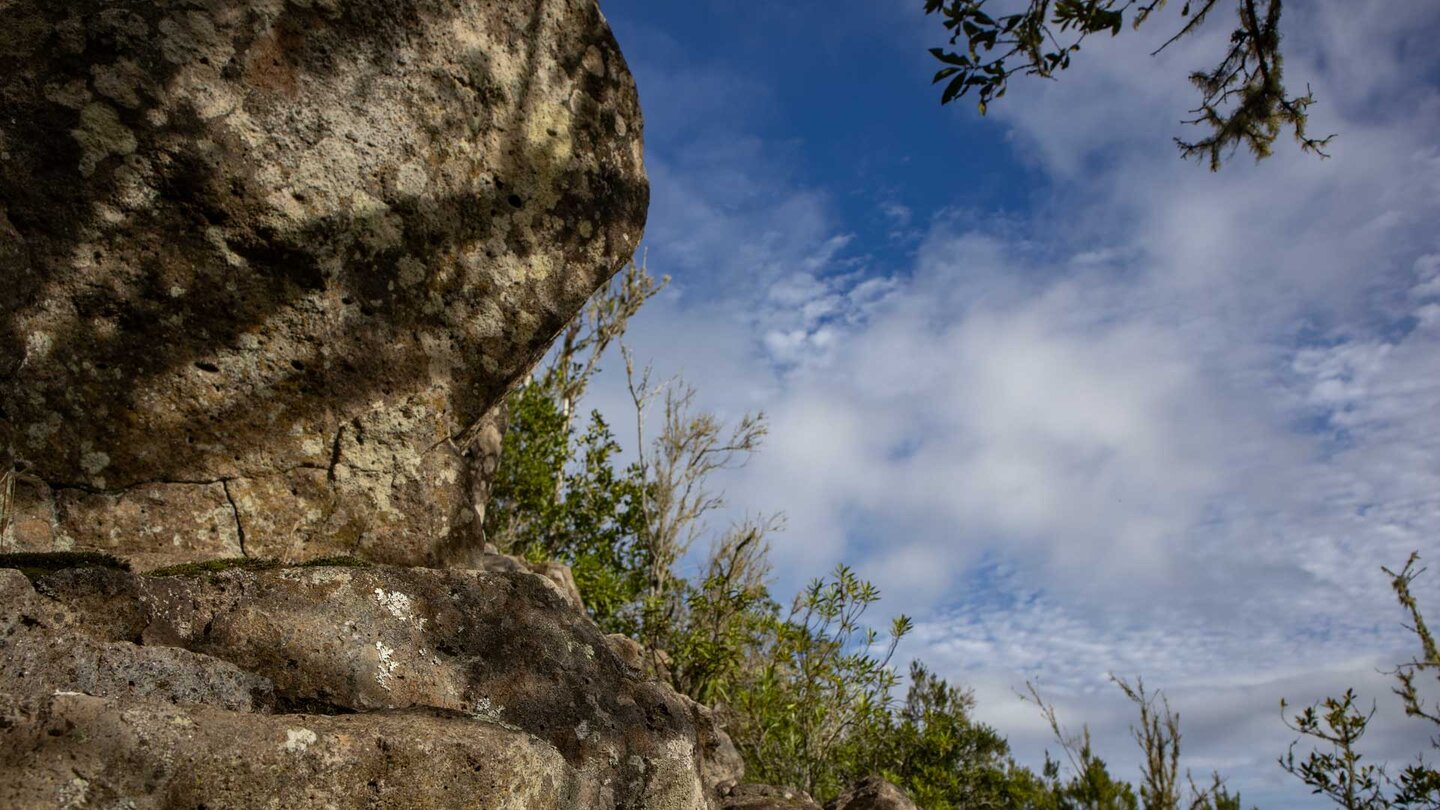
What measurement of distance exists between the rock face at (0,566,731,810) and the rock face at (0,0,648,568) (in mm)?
504

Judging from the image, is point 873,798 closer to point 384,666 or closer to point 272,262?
point 384,666

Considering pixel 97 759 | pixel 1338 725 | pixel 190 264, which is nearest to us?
pixel 97 759

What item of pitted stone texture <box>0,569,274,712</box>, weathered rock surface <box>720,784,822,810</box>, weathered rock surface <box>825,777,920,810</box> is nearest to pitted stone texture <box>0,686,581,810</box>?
pitted stone texture <box>0,569,274,712</box>

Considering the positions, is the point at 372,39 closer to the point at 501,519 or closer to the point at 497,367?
the point at 497,367

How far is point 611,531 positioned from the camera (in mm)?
12172

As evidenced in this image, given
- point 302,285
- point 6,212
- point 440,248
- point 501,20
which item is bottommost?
point 6,212

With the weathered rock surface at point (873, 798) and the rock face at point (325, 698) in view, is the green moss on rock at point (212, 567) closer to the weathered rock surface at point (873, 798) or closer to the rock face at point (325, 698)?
the rock face at point (325, 698)

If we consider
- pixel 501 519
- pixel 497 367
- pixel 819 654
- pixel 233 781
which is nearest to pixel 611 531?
pixel 501 519

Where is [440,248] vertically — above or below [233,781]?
above

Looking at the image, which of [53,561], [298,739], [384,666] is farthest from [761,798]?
[53,561]

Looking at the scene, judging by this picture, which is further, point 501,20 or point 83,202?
point 501,20

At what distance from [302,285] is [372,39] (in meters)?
0.87

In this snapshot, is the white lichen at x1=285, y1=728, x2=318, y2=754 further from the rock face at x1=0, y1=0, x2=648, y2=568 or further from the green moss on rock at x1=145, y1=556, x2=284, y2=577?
the rock face at x1=0, y1=0, x2=648, y2=568

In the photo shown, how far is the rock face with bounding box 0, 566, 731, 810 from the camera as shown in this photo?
1875 mm
